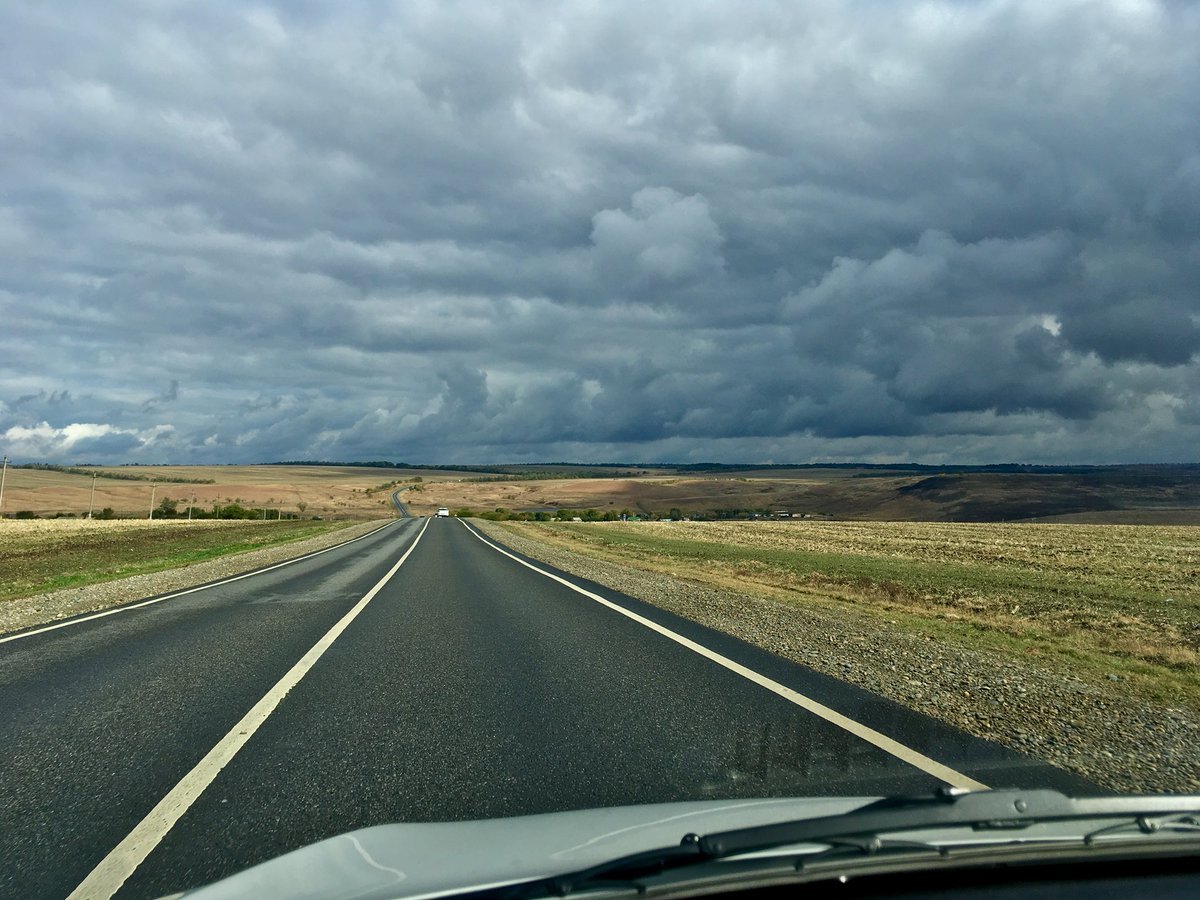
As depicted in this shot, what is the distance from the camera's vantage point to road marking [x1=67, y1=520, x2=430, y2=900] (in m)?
3.91

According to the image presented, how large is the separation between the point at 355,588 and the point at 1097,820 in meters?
17.2

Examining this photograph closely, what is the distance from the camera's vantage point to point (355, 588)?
18812mm

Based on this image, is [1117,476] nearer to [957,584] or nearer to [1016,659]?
[957,584]

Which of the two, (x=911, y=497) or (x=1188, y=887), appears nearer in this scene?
(x=1188, y=887)

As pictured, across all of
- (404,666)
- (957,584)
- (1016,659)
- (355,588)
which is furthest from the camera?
(957,584)

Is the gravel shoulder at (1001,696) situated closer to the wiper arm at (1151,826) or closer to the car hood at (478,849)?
the wiper arm at (1151,826)

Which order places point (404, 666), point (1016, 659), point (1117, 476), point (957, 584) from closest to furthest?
point (404, 666)
point (1016, 659)
point (957, 584)
point (1117, 476)

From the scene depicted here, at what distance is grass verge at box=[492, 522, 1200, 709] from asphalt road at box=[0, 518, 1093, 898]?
4329mm

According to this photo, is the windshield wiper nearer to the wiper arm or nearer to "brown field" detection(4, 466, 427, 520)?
the wiper arm

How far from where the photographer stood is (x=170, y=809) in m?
4.84

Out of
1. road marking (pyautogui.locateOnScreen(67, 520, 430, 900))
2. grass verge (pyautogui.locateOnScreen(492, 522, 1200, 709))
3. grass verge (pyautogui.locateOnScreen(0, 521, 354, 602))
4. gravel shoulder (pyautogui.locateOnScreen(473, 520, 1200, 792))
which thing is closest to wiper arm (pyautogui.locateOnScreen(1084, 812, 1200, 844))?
gravel shoulder (pyautogui.locateOnScreen(473, 520, 1200, 792))

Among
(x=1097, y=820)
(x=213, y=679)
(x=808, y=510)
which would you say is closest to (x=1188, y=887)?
(x=1097, y=820)

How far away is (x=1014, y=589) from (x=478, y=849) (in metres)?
21.5

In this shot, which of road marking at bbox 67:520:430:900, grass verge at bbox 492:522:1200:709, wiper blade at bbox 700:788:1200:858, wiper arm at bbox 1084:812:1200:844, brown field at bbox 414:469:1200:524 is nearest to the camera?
wiper blade at bbox 700:788:1200:858
